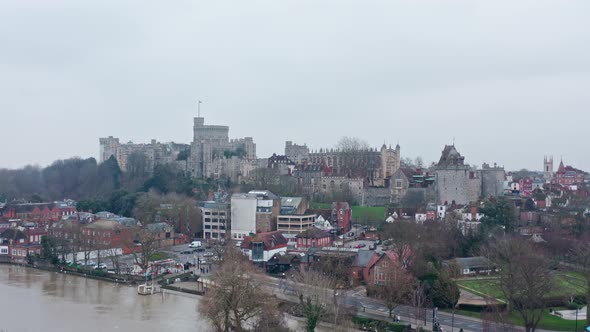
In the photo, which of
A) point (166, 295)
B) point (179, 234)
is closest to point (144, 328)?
point (166, 295)

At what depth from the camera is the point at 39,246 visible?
25797 mm

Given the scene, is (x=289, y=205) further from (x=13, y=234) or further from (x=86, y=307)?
(x=86, y=307)

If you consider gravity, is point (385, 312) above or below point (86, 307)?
above

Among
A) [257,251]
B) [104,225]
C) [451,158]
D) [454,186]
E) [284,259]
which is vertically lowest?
[284,259]

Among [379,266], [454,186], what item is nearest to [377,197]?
[454,186]

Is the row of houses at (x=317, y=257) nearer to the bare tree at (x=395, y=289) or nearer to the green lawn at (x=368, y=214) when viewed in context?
the bare tree at (x=395, y=289)

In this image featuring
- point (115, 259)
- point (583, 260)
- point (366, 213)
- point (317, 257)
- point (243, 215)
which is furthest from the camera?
point (366, 213)

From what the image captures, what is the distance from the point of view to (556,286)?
1698 cm

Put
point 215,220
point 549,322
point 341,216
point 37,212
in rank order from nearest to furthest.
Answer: point 549,322
point 341,216
point 215,220
point 37,212

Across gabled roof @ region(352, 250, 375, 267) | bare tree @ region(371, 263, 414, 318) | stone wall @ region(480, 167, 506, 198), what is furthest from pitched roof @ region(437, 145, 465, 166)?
bare tree @ region(371, 263, 414, 318)

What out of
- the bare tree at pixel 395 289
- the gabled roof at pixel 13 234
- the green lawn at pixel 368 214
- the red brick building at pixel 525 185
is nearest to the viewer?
the bare tree at pixel 395 289

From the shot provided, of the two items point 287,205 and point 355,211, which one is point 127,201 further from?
point 355,211

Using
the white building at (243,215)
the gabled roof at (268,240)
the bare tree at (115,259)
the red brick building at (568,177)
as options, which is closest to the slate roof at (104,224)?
the bare tree at (115,259)

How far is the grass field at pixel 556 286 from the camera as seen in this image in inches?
676
